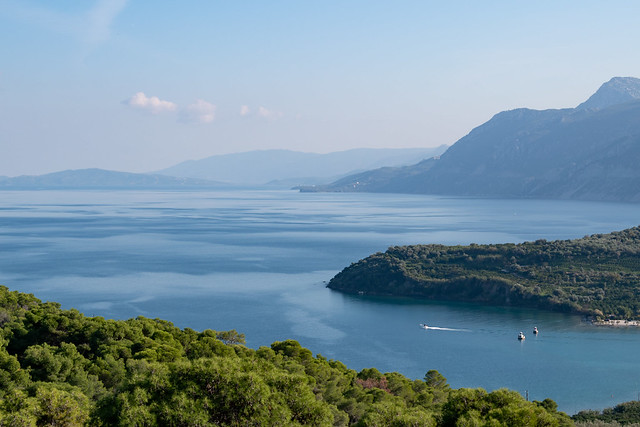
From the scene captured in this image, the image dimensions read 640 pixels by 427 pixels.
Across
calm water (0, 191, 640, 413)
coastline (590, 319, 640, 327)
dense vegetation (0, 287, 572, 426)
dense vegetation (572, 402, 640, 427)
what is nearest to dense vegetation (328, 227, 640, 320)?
coastline (590, 319, 640, 327)

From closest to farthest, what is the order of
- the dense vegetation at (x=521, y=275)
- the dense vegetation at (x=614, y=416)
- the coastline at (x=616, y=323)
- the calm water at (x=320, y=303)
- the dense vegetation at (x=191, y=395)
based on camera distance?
the dense vegetation at (x=191, y=395), the dense vegetation at (x=614, y=416), the calm water at (x=320, y=303), the coastline at (x=616, y=323), the dense vegetation at (x=521, y=275)

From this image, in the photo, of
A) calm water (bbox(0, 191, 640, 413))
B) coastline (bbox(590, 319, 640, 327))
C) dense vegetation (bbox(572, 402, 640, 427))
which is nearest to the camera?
dense vegetation (bbox(572, 402, 640, 427))

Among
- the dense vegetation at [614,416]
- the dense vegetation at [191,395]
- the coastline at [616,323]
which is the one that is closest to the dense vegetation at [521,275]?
the coastline at [616,323]

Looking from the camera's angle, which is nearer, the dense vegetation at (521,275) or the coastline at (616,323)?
the coastline at (616,323)

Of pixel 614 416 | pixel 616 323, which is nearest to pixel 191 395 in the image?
pixel 614 416

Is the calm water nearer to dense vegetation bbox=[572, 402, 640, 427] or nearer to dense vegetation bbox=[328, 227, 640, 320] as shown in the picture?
dense vegetation bbox=[328, 227, 640, 320]

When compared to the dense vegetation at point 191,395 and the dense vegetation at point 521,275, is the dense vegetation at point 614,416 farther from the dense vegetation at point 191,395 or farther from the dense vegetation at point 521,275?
the dense vegetation at point 521,275
